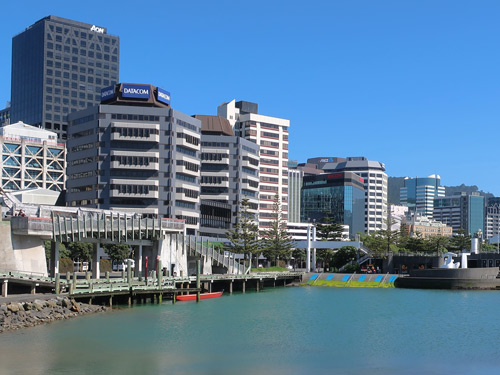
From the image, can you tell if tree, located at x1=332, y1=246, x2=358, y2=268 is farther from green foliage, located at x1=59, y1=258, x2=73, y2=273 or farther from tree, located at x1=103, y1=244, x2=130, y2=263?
green foliage, located at x1=59, y1=258, x2=73, y2=273

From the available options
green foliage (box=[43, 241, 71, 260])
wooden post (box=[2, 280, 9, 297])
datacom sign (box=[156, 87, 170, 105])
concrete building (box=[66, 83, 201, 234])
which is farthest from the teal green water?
datacom sign (box=[156, 87, 170, 105])

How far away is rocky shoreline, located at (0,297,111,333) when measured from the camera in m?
62.2

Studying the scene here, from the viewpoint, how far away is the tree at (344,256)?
16475 cm

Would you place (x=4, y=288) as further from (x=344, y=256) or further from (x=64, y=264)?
(x=344, y=256)

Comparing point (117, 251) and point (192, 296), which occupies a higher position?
point (117, 251)

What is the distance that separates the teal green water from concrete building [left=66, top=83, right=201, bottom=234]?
268 feet

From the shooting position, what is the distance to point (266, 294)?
115312mm

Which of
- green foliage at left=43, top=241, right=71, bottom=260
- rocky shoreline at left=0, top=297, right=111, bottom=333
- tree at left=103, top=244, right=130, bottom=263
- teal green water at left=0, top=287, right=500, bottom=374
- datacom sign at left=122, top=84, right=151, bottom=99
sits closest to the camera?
teal green water at left=0, top=287, right=500, bottom=374

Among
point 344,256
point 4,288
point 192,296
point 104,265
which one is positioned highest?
point 4,288

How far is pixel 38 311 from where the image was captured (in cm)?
6681

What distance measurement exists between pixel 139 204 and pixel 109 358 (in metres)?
120

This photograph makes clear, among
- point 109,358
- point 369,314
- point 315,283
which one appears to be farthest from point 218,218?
point 109,358

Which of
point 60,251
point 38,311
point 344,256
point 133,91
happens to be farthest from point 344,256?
point 38,311

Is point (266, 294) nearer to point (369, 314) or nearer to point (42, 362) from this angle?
point (369, 314)
